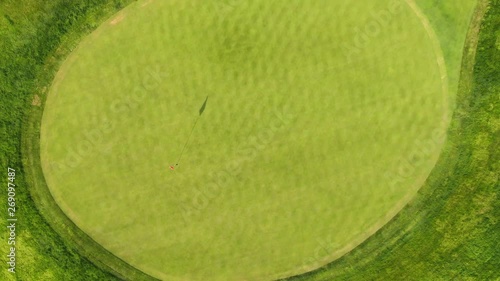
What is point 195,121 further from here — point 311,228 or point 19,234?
point 19,234

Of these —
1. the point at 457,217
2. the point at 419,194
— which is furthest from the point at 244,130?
the point at 457,217

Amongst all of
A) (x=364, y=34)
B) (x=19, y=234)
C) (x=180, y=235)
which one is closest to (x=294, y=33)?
(x=364, y=34)

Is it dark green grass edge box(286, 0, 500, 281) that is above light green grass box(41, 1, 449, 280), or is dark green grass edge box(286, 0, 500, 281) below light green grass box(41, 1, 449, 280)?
below

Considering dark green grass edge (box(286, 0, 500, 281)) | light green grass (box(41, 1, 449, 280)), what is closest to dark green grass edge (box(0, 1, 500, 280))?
dark green grass edge (box(286, 0, 500, 281))

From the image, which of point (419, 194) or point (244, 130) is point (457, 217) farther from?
point (244, 130)

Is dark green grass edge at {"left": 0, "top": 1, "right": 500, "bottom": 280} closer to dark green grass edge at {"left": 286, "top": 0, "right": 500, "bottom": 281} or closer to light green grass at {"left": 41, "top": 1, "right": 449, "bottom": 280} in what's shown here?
dark green grass edge at {"left": 286, "top": 0, "right": 500, "bottom": 281}

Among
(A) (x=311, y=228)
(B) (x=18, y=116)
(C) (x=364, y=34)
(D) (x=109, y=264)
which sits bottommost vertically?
(A) (x=311, y=228)
